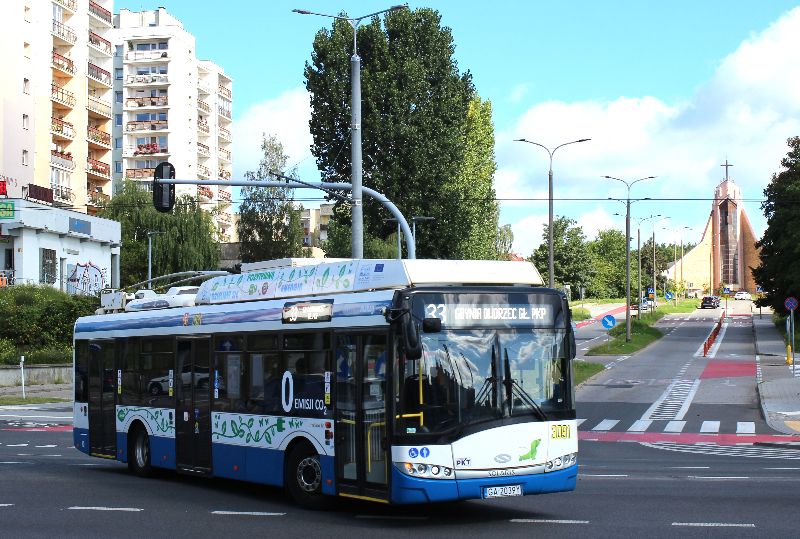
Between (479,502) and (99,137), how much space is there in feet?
262

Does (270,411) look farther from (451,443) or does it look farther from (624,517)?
(624,517)

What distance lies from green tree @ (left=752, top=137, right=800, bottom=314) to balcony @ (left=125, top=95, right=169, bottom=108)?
57121 mm

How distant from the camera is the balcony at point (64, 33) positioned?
82.6 meters

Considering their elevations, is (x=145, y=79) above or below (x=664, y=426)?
above

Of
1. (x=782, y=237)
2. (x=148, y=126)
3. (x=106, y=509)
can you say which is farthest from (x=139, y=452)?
(x=148, y=126)

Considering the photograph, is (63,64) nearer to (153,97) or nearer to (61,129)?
(61,129)

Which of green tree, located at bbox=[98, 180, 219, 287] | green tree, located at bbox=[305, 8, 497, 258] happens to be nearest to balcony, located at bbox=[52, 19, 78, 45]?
green tree, located at bbox=[98, 180, 219, 287]

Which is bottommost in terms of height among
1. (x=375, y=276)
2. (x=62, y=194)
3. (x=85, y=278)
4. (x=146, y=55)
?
(x=375, y=276)

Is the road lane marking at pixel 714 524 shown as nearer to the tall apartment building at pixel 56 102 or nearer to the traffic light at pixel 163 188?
the traffic light at pixel 163 188

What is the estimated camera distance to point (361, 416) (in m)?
13.2

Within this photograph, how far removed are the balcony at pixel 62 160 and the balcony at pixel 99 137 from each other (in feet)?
13.2

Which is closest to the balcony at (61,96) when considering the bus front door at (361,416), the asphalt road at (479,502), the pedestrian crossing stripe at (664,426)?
the asphalt road at (479,502)

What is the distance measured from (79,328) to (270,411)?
23.3 feet

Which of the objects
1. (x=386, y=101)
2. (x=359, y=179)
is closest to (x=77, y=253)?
(x=386, y=101)
